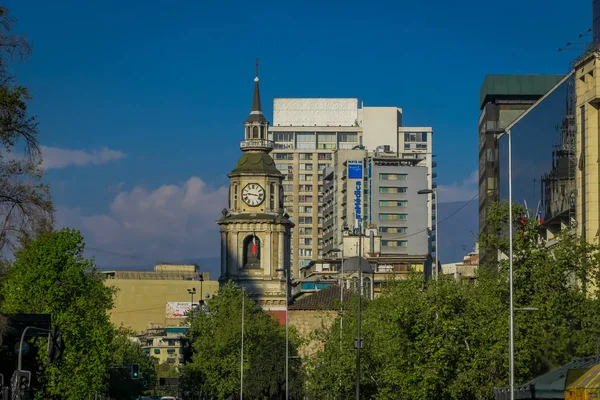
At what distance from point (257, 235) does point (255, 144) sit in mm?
9869

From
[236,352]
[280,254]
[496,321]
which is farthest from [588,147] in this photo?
[280,254]

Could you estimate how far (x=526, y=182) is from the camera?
109125 mm

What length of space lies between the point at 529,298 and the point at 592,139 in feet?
55.6

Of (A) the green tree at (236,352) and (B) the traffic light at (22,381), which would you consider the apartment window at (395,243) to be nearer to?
(A) the green tree at (236,352)

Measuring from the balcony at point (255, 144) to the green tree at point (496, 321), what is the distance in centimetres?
7798

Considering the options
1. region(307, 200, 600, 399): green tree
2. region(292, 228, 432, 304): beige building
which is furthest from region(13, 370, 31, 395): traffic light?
region(292, 228, 432, 304): beige building

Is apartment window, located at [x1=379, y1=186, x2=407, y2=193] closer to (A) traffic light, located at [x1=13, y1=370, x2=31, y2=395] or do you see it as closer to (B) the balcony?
(B) the balcony

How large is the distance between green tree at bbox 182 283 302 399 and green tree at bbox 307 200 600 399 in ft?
161

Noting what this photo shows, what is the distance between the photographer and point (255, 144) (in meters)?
145

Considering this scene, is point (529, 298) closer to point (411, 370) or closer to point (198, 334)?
point (411, 370)

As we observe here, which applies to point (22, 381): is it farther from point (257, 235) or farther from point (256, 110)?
point (256, 110)

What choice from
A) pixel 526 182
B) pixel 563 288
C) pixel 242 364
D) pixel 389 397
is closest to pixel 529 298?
pixel 563 288

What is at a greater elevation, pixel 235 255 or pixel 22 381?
pixel 235 255

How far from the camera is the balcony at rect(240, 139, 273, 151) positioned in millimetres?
144375
